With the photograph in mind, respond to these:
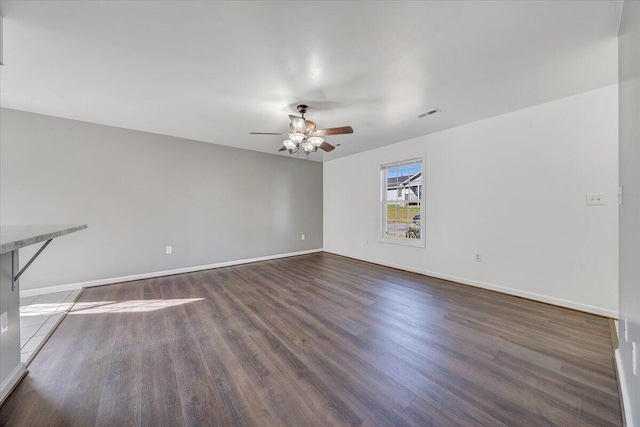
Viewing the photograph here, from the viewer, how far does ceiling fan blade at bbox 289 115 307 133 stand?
259 cm

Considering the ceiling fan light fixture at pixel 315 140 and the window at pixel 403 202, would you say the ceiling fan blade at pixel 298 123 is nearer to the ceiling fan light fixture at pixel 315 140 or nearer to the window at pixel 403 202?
the ceiling fan light fixture at pixel 315 140

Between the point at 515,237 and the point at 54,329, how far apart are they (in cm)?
520

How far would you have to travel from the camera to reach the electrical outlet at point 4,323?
1.39 metres

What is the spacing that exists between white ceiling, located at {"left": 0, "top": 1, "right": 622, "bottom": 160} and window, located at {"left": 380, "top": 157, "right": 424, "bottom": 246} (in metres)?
1.32

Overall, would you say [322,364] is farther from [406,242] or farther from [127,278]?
[127,278]

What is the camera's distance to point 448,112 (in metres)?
3.00

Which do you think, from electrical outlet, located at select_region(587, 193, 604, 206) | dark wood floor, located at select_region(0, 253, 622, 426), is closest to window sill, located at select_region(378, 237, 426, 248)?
dark wood floor, located at select_region(0, 253, 622, 426)

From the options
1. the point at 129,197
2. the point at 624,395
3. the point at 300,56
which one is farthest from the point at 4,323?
the point at 624,395

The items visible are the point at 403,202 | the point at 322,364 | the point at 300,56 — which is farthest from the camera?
the point at 403,202

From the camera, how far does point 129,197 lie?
3627mm

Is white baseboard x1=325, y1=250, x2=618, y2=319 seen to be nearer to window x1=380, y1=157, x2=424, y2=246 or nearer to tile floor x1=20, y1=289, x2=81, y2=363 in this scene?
window x1=380, y1=157, x2=424, y2=246

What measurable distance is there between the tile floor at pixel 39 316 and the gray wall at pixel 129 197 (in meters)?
0.31

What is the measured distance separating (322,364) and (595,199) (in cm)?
325

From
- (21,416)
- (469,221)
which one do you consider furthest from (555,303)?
(21,416)
